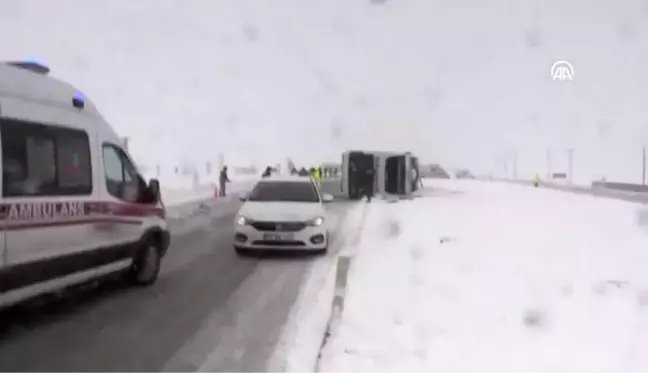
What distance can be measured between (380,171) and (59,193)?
98.0 feet

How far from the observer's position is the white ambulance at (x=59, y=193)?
6.86 meters

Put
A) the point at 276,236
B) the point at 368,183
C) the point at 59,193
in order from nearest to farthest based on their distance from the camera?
the point at 59,193 < the point at 276,236 < the point at 368,183

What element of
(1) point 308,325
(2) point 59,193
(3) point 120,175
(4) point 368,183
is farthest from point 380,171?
(2) point 59,193

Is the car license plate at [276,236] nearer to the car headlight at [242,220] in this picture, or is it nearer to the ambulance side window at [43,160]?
the car headlight at [242,220]

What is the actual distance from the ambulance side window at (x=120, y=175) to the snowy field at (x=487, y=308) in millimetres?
2871

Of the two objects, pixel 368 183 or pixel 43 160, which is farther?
pixel 368 183

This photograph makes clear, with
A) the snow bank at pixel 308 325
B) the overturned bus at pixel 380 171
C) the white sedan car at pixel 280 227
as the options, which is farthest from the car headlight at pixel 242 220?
the overturned bus at pixel 380 171

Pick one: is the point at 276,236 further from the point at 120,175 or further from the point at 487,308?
the point at 487,308

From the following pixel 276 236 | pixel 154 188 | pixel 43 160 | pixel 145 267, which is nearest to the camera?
pixel 43 160

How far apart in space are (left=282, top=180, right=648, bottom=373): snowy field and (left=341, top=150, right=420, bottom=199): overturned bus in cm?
1881

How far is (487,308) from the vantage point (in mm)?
8492

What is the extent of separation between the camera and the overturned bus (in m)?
36.3

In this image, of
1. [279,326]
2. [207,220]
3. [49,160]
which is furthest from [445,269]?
[207,220]

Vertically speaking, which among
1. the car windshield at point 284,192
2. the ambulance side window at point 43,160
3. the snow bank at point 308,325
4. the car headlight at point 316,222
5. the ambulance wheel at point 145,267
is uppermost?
the ambulance side window at point 43,160
